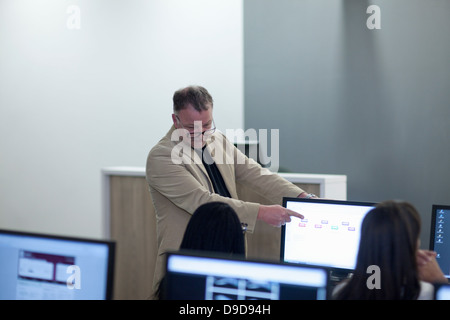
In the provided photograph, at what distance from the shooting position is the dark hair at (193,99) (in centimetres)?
254

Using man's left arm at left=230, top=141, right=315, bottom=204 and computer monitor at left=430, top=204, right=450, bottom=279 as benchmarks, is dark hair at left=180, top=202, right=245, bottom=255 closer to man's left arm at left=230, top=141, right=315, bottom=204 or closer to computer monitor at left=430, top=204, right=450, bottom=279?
computer monitor at left=430, top=204, right=450, bottom=279

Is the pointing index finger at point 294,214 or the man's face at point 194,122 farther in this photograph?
the man's face at point 194,122

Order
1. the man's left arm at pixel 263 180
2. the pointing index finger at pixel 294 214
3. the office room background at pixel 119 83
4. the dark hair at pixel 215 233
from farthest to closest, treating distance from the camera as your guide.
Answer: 1. the office room background at pixel 119 83
2. the man's left arm at pixel 263 180
3. the pointing index finger at pixel 294 214
4. the dark hair at pixel 215 233

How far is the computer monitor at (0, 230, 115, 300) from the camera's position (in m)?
1.36

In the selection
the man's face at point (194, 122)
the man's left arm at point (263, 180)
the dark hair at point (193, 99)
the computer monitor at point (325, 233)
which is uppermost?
the dark hair at point (193, 99)

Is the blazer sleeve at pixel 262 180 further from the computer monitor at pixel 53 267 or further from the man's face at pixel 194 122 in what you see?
the computer monitor at pixel 53 267

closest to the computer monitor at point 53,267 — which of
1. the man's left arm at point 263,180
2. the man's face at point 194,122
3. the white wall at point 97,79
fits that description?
the man's face at point 194,122

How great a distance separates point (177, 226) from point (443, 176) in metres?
2.39

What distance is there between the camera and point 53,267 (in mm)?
1424

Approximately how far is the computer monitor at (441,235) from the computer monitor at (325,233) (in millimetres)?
230

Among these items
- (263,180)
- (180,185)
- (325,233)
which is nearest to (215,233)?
(325,233)

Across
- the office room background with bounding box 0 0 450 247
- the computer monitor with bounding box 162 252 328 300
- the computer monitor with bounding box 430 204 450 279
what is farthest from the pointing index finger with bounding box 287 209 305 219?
the office room background with bounding box 0 0 450 247

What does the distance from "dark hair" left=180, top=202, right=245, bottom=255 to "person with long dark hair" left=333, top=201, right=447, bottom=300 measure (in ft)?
1.35

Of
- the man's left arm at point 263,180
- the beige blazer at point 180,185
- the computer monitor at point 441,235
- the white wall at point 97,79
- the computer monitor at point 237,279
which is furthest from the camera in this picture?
the white wall at point 97,79
